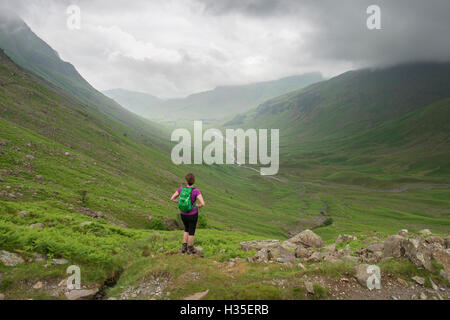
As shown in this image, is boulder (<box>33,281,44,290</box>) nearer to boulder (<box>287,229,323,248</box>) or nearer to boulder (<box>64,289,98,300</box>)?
boulder (<box>64,289,98,300</box>)

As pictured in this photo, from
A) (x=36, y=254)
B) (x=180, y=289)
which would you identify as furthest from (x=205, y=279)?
(x=36, y=254)

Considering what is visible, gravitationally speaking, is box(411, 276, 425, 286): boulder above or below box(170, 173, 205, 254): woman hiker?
below

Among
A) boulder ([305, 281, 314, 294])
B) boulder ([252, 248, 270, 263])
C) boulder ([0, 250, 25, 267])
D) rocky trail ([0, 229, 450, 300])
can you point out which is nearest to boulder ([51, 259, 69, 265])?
rocky trail ([0, 229, 450, 300])

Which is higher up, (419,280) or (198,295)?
(198,295)

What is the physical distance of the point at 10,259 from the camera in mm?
10906

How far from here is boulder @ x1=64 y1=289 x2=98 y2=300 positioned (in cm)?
988

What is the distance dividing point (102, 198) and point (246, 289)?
35.3 metres

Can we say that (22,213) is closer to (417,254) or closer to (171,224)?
(171,224)

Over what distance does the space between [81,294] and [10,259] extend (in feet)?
13.5

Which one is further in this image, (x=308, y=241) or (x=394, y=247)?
(x=308, y=241)

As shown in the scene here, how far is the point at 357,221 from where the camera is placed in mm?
117938

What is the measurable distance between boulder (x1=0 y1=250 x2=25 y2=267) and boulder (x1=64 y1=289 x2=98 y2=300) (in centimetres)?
323

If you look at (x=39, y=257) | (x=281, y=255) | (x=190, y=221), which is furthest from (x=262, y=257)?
(x=39, y=257)
